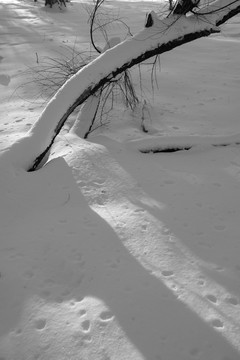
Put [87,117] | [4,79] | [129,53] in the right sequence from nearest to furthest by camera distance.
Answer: [129,53] → [87,117] → [4,79]

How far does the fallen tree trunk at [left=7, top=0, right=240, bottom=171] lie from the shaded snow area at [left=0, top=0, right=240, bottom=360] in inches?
4.2

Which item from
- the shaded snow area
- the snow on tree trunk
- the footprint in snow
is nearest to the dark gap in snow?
the shaded snow area

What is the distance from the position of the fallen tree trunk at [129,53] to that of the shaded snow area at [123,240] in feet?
0.35

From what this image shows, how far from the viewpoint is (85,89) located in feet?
10.4

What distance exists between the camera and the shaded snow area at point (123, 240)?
1.67 meters

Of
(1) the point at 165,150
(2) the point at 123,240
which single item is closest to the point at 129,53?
(1) the point at 165,150

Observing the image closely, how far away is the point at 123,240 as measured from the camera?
7.46 ft

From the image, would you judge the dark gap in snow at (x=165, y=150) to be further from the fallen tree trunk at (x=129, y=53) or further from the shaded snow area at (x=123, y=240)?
the fallen tree trunk at (x=129, y=53)

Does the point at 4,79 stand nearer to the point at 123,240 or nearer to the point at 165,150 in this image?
the point at 165,150

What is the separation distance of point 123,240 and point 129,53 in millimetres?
1928

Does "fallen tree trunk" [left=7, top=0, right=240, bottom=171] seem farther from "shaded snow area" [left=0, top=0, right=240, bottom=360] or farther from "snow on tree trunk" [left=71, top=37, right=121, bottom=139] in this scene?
"snow on tree trunk" [left=71, top=37, right=121, bottom=139]

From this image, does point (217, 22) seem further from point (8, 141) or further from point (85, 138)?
point (8, 141)

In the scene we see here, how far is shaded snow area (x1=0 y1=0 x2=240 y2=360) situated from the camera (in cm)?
167

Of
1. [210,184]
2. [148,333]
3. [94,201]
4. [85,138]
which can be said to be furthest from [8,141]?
[148,333]
